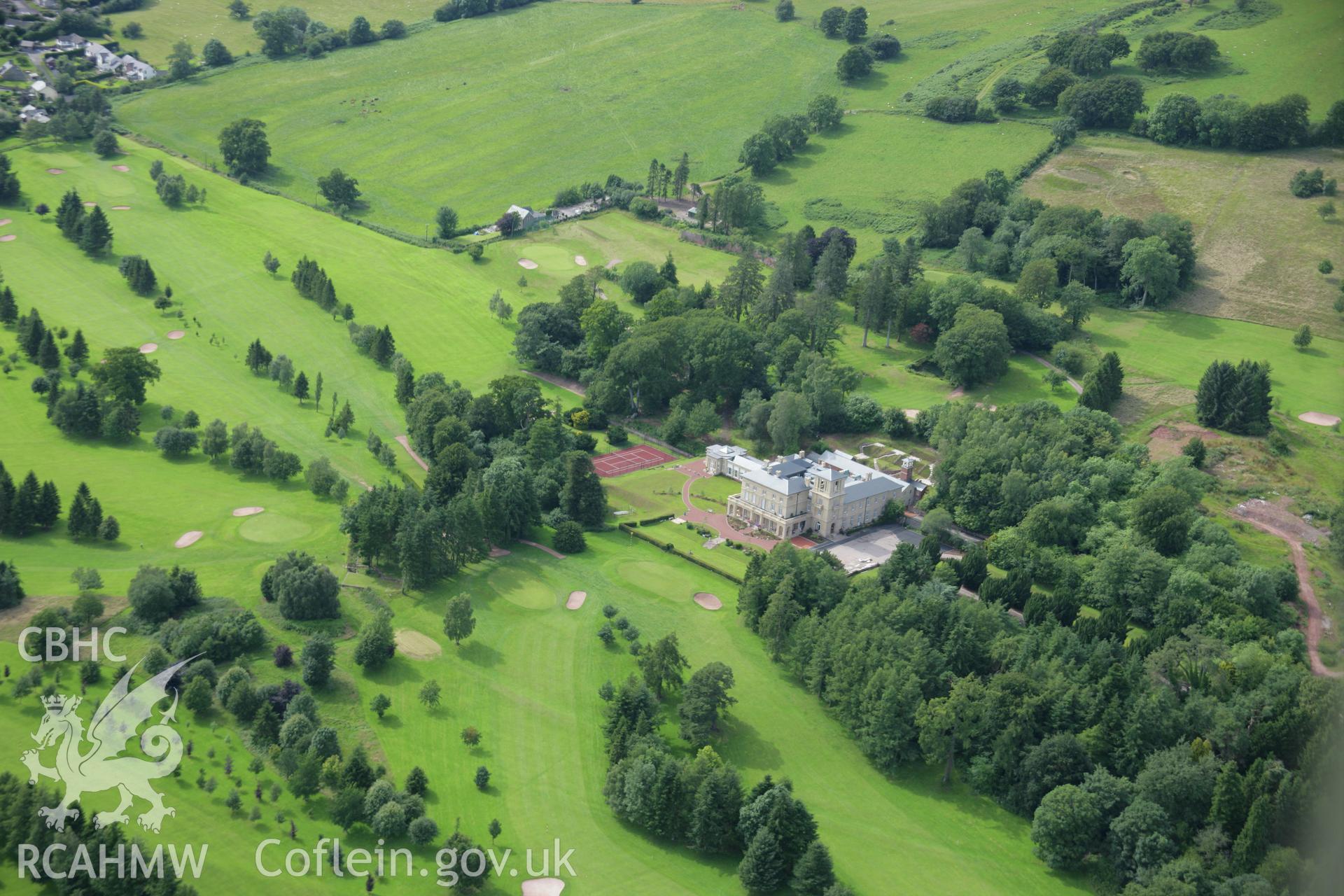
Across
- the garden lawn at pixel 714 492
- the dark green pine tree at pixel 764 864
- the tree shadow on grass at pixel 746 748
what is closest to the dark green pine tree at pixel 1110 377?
the garden lawn at pixel 714 492

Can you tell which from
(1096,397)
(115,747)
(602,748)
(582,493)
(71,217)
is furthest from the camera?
(71,217)

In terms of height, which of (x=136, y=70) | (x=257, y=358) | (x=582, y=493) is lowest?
(x=582, y=493)

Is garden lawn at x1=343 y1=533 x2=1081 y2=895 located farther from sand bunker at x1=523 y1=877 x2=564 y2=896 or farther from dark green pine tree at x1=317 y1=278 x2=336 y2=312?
dark green pine tree at x1=317 y1=278 x2=336 y2=312

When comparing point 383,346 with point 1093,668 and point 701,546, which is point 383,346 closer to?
point 701,546

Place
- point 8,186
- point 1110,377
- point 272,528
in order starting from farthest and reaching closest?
1. point 8,186
2. point 1110,377
3. point 272,528

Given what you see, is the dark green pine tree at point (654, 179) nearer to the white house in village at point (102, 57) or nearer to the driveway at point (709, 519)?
the driveway at point (709, 519)

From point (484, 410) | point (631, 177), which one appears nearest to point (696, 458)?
point (484, 410)

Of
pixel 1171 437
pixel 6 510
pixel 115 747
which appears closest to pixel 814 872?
pixel 115 747
